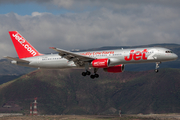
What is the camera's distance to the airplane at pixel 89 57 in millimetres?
66188

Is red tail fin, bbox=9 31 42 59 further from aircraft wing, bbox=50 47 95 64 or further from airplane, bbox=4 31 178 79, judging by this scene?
aircraft wing, bbox=50 47 95 64

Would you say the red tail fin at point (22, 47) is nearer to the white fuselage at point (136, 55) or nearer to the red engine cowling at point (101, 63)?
the white fuselage at point (136, 55)

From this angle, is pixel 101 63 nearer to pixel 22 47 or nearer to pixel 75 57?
pixel 75 57

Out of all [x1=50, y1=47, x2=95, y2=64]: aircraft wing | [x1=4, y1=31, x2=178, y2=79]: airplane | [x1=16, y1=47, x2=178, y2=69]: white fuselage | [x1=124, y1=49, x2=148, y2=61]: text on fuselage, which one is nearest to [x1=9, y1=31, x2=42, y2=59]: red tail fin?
[x1=4, y1=31, x2=178, y2=79]: airplane

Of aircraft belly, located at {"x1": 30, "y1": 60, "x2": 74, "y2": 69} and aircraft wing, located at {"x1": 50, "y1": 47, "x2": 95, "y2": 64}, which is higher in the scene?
aircraft wing, located at {"x1": 50, "y1": 47, "x2": 95, "y2": 64}

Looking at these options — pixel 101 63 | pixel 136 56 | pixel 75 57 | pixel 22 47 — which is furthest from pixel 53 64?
pixel 136 56

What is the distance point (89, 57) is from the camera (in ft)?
225

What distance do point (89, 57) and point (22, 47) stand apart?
66.1ft

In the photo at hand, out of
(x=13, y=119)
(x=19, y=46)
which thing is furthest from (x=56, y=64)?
(x=13, y=119)

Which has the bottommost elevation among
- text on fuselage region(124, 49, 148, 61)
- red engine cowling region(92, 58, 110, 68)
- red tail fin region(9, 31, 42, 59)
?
red engine cowling region(92, 58, 110, 68)

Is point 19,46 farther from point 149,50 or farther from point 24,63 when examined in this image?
point 149,50

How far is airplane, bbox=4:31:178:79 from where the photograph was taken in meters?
66.2

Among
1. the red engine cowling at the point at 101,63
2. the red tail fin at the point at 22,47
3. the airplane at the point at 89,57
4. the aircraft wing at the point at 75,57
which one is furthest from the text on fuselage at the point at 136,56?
the red tail fin at the point at 22,47

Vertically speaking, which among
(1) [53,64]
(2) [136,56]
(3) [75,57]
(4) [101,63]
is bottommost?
(4) [101,63]
